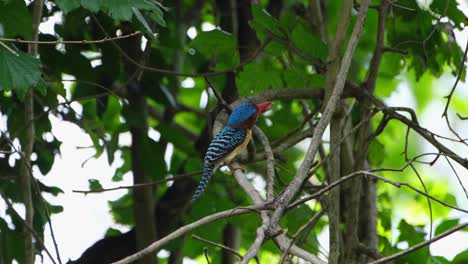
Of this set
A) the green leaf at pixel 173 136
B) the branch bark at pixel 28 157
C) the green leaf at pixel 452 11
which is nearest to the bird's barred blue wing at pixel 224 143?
the green leaf at pixel 173 136

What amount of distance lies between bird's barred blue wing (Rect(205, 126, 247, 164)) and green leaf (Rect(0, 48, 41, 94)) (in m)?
1.59

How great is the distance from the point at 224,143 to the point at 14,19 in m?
1.65

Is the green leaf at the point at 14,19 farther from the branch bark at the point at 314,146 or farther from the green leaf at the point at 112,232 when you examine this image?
the green leaf at the point at 112,232

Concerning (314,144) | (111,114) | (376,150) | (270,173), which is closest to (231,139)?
(376,150)

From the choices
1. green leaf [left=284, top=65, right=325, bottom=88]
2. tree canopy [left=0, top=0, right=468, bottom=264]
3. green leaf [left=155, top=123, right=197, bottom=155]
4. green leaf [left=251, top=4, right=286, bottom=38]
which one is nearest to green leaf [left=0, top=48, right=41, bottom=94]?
tree canopy [left=0, top=0, right=468, bottom=264]

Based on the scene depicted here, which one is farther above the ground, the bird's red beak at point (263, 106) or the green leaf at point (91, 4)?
the bird's red beak at point (263, 106)

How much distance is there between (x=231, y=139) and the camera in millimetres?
5203

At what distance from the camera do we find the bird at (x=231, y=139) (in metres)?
5.03

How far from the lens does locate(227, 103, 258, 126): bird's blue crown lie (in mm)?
4984

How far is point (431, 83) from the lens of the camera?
8.83 m

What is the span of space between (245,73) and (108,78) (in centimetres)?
96

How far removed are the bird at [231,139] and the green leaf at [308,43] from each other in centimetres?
47

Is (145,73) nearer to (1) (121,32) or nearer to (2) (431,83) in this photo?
(1) (121,32)

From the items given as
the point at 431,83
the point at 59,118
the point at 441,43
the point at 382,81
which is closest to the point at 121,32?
the point at 59,118
